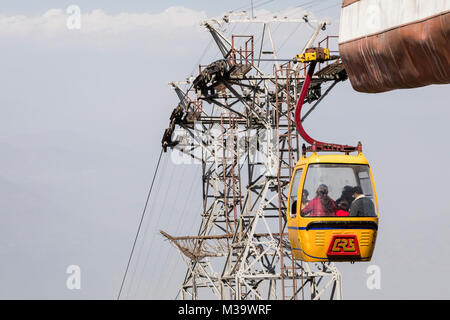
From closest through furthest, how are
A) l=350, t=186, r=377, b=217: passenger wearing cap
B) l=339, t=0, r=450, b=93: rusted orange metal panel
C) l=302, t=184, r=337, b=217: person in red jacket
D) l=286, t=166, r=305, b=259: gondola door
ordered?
1. l=339, t=0, r=450, b=93: rusted orange metal panel
2. l=302, t=184, r=337, b=217: person in red jacket
3. l=350, t=186, r=377, b=217: passenger wearing cap
4. l=286, t=166, r=305, b=259: gondola door

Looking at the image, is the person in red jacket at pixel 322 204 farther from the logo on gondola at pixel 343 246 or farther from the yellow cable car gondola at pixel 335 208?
the logo on gondola at pixel 343 246

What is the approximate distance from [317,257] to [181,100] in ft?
76.5

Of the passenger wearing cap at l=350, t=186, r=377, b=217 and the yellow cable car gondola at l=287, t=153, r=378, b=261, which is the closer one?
the yellow cable car gondola at l=287, t=153, r=378, b=261

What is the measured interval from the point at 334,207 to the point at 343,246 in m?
0.95

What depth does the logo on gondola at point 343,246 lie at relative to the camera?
2427 centimetres

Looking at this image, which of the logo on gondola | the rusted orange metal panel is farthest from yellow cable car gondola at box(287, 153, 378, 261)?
the rusted orange metal panel

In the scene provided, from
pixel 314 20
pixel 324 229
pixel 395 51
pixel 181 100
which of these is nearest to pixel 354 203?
pixel 324 229

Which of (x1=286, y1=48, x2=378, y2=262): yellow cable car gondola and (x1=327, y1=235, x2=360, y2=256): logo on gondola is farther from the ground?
(x1=286, y1=48, x2=378, y2=262): yellow cable car gondola

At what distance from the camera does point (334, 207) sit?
2414 cm

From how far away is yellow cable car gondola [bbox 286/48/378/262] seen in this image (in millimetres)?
24109

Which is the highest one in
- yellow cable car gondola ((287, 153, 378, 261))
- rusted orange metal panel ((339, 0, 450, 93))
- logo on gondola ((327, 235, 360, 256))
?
rusted orange metal panel ((339, 0, 450, 93))

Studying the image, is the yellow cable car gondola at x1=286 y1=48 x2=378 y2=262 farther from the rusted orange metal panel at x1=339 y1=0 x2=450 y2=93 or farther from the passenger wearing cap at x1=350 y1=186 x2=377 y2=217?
the rusted orange metal panel at x1=339 y1=0 x2=450 y2=93

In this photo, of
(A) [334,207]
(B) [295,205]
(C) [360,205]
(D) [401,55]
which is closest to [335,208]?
(A) [334,207]
